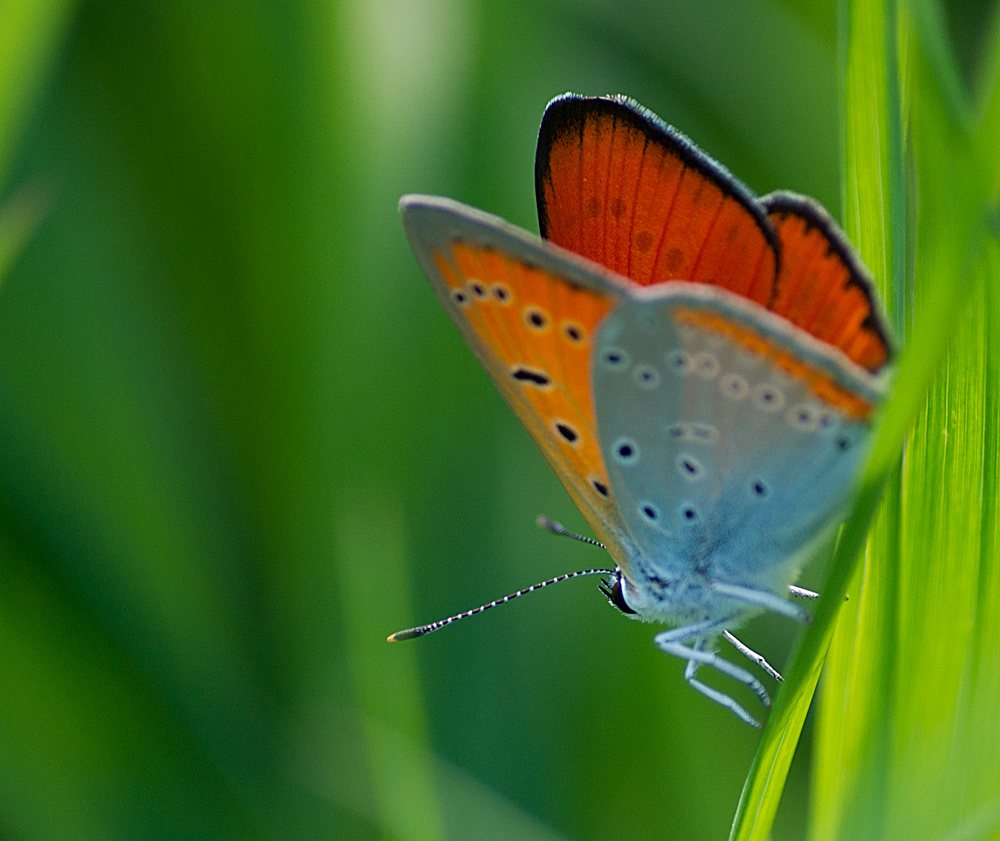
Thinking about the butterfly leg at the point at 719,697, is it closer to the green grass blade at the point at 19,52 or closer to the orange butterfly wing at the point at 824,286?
the orange butterfly wing at the point at 824,286

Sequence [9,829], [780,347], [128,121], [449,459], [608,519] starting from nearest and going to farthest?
[780,347] → [608,519] → [9,829] → [449,459] → [128,121]

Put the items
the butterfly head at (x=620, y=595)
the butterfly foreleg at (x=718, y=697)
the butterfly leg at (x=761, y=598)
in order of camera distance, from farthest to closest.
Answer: the butterfly head at (x=620, y=595), the butterfly foreleg at (x=718, y=697), the butterfly leg at (x=761, y=598)

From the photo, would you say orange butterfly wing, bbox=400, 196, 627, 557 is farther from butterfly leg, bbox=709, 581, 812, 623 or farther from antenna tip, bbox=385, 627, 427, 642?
antenna tip, bbox=385, 627, 427, 642

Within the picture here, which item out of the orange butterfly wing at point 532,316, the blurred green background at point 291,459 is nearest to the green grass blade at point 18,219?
the blurred green background at point 291,459

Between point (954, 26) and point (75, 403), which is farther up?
point (954, 26)

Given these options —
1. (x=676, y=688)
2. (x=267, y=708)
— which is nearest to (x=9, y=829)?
(x=267, y=708)

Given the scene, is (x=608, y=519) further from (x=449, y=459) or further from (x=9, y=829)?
(x=9, y=829)
